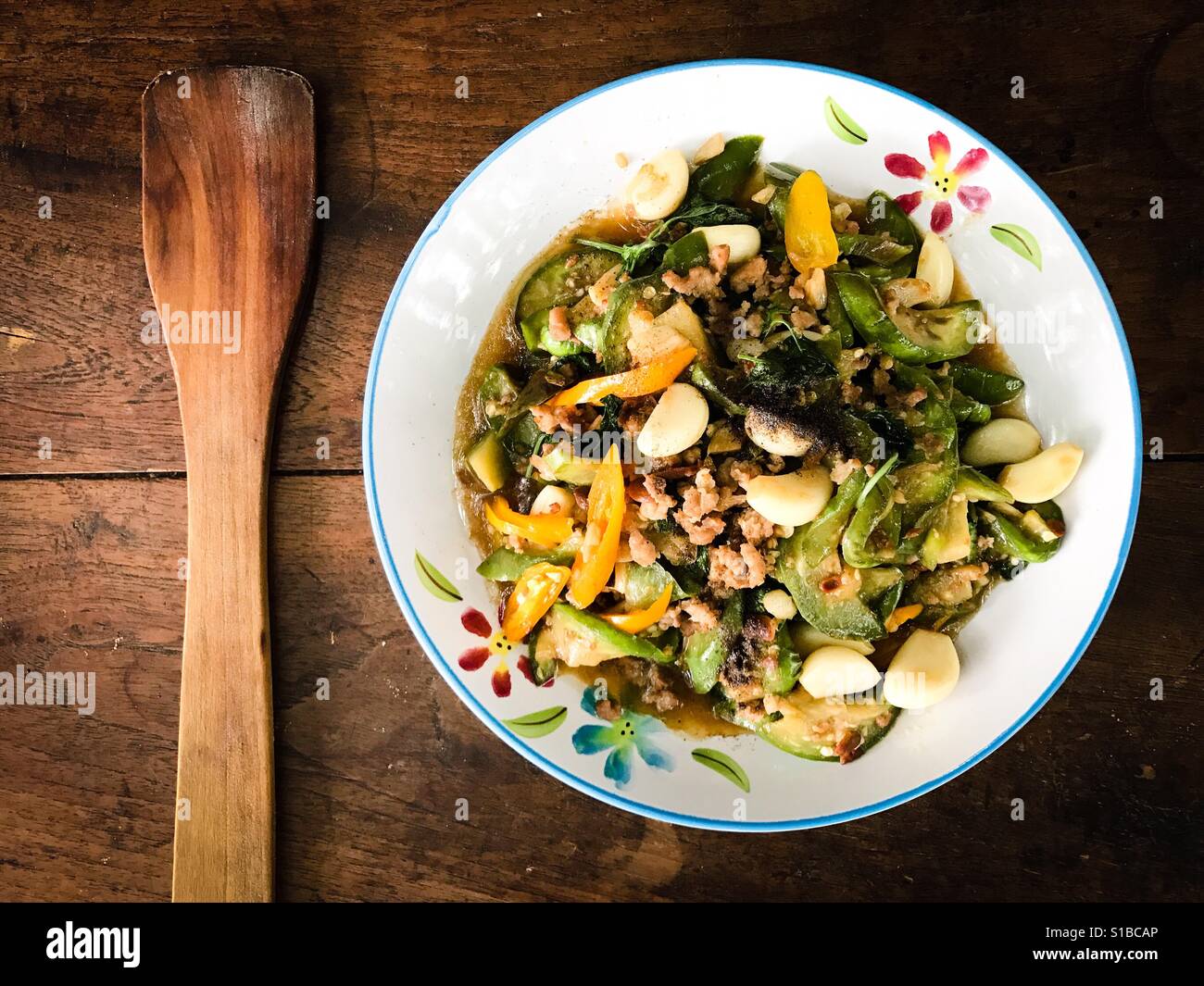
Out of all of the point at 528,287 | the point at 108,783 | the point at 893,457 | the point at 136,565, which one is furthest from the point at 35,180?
the point at 893,457

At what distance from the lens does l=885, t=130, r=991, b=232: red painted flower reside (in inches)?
77.1

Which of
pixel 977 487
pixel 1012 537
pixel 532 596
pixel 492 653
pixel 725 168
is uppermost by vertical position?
pixel 725 168

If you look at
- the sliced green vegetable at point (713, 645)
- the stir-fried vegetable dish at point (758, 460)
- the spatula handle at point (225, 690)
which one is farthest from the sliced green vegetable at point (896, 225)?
the spatula handle at point (225, 690)

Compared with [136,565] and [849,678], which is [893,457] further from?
[136,565]

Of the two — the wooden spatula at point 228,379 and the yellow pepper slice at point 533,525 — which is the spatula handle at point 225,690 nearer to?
the wooden spatula at point 228,379

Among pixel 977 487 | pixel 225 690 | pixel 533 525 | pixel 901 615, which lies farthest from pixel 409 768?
pixel 977 487

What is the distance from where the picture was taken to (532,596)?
78.7 inches

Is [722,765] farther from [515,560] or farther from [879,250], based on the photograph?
[879,250]

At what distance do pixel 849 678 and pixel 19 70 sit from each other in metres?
2.85

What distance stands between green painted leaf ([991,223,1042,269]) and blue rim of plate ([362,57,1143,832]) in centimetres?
8

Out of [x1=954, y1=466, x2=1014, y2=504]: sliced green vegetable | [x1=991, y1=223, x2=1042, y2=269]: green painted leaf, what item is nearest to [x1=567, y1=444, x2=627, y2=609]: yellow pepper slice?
[x1=954, y1=466, x2=1014, y2=504]: sliced green vegetable

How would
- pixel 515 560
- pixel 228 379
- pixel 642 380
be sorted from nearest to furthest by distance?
pixel 642 380
pixel 515 560
pixel 228 379

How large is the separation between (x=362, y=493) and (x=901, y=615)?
57.3 inches

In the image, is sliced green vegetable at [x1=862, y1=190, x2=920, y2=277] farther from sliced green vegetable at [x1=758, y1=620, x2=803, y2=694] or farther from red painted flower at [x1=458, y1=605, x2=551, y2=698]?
red painted flower at [x1=458, y1=605, x2=551, y2=698]
